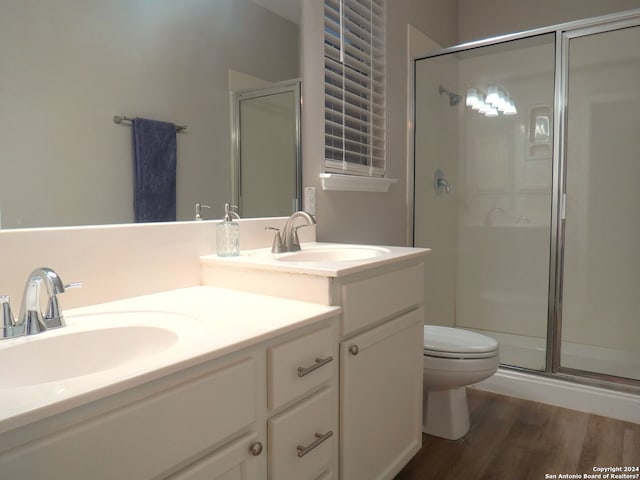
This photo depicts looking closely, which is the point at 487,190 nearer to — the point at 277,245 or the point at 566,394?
the point at 566,394

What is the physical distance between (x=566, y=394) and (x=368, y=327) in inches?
60.2

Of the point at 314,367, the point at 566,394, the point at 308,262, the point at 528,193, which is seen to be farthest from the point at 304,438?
the point at 528,193

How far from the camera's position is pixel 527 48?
106 inches

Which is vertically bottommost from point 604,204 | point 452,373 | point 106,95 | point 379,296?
point 452,373

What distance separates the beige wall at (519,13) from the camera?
297cm

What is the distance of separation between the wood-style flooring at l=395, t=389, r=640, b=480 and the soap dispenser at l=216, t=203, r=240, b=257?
1.05 metres

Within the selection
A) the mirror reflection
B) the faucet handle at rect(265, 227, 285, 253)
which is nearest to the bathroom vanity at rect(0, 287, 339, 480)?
the faucet handle at rect(265, 227, 285, 253)

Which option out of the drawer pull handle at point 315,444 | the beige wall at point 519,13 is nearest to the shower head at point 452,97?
the beige wall at point 519,13

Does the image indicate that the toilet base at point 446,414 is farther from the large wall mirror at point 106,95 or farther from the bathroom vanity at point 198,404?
the large wall mirror at point 106,95

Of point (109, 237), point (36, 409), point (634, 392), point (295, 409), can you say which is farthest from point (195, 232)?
point (634, 392)

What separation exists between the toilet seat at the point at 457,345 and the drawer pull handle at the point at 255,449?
1.13 metres

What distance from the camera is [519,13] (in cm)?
322

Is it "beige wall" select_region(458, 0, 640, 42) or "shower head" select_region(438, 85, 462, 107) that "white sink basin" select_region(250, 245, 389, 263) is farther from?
"beige wall" select_region(458, 0, 640, 42)

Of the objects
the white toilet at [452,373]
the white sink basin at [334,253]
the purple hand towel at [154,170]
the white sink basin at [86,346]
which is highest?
the purple hand towel at [154,170]
